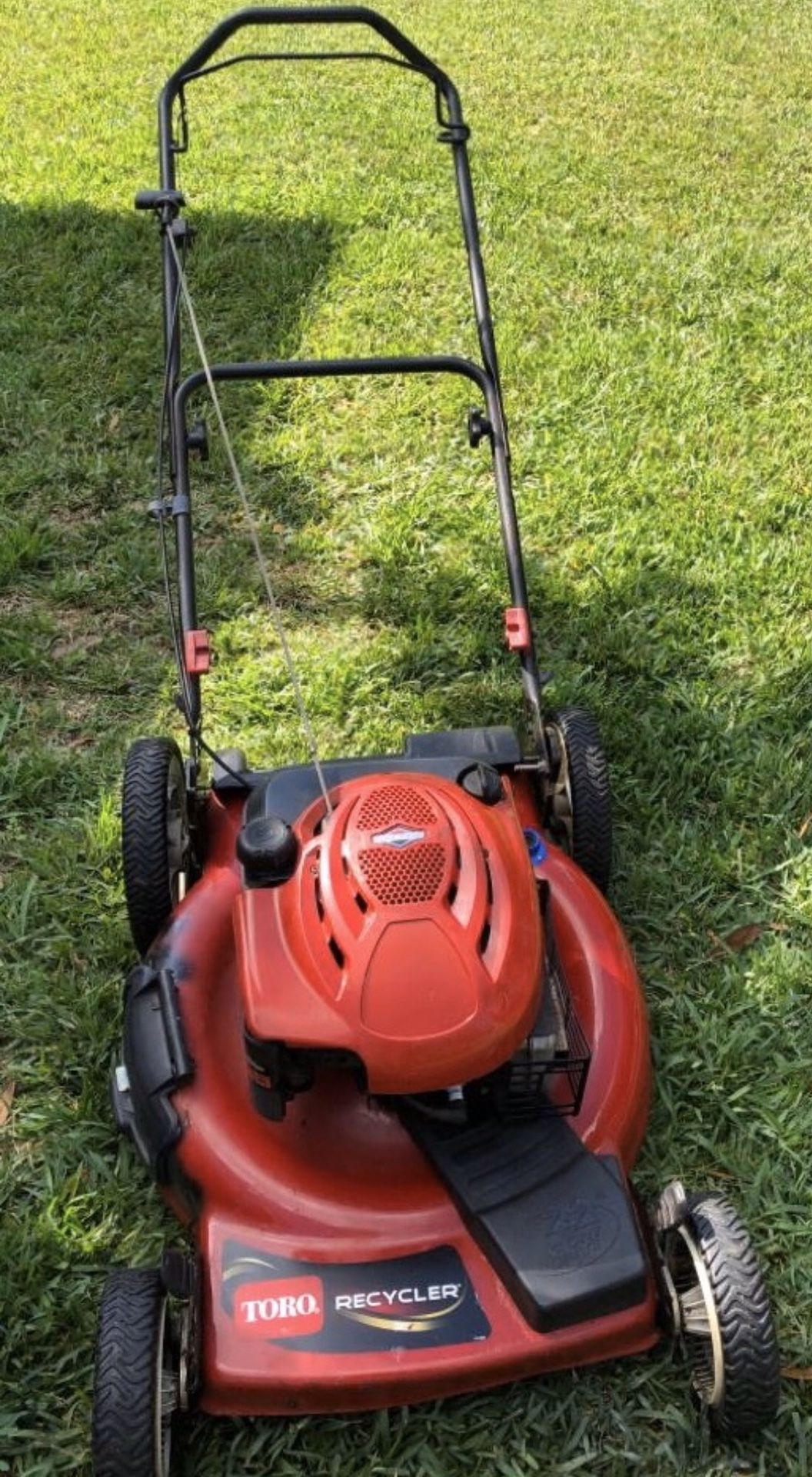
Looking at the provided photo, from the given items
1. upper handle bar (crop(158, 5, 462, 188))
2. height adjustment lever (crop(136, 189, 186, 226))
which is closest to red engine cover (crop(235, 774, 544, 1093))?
height adjustment lever (crop(136, 189, 186, 226))

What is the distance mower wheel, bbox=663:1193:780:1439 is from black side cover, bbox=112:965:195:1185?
2.27 feet

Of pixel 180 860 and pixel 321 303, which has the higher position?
pixel 321 303

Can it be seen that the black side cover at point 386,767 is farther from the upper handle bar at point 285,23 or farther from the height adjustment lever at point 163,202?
the upper handle bar at point 285,23

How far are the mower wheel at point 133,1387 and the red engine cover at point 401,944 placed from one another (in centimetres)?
38

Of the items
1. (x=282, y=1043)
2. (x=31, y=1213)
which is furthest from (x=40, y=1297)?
(x=282, y=1043)

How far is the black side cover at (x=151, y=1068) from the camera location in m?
1.88

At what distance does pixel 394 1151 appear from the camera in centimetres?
184

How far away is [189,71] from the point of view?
257cm

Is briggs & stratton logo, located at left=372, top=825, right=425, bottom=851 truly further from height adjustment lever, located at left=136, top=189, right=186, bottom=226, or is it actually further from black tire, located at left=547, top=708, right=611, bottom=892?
height adjustment lever, located at left=136, top=189, right=186, bottom=226

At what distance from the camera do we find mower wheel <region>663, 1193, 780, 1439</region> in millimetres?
1652

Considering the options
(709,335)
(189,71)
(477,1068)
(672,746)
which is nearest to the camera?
(477,1068)

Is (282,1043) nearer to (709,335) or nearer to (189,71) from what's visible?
(189,71)

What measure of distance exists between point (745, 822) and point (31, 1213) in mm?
1498

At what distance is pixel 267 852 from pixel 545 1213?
572 millimetres
